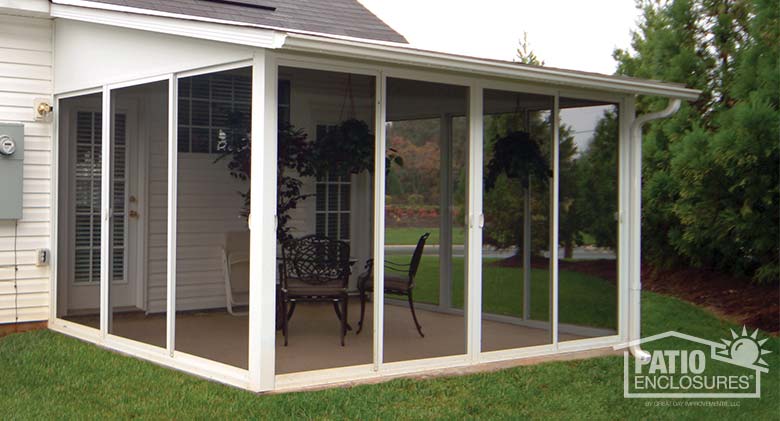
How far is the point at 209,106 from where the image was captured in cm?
704

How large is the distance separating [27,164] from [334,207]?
3110mm

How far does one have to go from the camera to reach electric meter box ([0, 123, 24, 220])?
7.01 m

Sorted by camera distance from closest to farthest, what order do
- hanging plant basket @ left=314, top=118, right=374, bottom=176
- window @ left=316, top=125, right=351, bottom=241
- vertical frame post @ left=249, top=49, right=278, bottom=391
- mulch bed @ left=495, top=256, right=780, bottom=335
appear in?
vertical frame post @ left=249, top=49, right=278, bottom=391, mulch bed @ left=495, top=256, right=780, bottom=335, hanging plant basket @ left=314, top=118, right=374, bottom=176, window @ left=316, top=125, right=351, bottom=241

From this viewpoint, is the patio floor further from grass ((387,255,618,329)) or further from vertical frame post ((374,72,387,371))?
vertical frame post ((374,72,387,371))

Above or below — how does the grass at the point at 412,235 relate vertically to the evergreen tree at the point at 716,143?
below

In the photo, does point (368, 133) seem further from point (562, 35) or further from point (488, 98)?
point (562, 35)

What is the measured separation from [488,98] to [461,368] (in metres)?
1.99

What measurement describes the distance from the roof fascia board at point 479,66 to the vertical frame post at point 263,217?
355mm

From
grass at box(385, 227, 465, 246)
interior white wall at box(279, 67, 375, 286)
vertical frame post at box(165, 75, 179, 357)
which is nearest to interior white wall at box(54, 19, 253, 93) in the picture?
vertical frame post at box(165, 75, 179, 357)

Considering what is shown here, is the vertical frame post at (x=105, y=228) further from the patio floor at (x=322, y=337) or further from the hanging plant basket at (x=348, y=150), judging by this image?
the hanging plant basket at (x=348, y=150)

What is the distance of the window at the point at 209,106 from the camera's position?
602 centimetres

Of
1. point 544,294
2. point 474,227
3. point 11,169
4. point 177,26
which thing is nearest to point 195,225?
point 11,169

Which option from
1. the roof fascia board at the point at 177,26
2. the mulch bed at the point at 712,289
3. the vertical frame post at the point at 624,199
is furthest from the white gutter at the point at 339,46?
the mulch bed at the point at 712,289

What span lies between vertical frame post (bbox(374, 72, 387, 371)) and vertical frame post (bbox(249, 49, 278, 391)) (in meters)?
0.77
